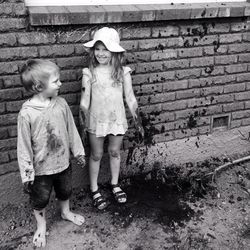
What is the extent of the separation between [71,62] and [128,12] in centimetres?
66

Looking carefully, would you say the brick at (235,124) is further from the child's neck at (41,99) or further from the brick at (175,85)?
the child's neck at (41,99)

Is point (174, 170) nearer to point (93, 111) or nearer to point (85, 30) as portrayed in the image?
point (93, 111)

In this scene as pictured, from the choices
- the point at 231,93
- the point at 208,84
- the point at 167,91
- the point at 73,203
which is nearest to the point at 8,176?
the point at 73,203

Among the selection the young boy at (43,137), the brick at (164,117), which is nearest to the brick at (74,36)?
the young boy at (43,137)

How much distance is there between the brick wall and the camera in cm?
290

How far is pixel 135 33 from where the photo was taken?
3207 millimetres

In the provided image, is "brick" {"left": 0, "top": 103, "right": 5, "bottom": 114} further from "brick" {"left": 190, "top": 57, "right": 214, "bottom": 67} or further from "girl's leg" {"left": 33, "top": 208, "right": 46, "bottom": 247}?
"brick" {"left": 190, "top": 57, "right": 214, "bottom": 67}

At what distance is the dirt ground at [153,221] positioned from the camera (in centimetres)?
302

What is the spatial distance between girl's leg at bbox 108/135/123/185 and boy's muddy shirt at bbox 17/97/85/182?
49 cm

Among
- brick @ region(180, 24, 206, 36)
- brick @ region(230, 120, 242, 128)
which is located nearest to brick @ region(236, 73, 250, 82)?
brick @ region(230, 120, 242, 128)

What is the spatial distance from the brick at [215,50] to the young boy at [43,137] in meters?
1.64

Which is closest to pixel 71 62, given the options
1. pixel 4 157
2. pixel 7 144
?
pixel 7 144

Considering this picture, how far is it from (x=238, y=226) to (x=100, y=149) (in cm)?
146

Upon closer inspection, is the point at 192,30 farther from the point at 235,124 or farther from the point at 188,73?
the point at 235,124
